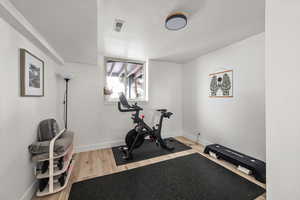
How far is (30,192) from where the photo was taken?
56.7 inches

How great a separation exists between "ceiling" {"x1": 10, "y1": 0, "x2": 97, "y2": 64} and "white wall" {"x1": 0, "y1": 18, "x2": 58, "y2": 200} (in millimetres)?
280

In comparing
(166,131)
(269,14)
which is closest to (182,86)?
(166,131)

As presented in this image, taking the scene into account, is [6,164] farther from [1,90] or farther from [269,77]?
[269,77]

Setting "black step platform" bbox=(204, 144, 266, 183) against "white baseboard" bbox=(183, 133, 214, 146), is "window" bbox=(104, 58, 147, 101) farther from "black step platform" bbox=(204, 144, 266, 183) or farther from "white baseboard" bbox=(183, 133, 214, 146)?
"black step platform" bbox=(204, 144, 266, 183)

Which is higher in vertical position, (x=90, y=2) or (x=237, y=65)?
(x=90, y=2)

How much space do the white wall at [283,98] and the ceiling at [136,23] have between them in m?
0.90

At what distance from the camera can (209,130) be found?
9.59 feet

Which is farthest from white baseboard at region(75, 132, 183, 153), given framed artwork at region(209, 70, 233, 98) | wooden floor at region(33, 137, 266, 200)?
framed artwork at region(209, 70, 233, 98)

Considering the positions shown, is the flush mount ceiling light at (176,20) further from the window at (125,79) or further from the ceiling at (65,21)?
the window at (125,79)

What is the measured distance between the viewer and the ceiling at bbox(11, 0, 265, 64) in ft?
3.76

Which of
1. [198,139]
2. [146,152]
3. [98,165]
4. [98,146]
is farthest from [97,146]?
[198,139]

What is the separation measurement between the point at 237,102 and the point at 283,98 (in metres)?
1.85

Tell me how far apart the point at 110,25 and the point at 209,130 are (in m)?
3.20

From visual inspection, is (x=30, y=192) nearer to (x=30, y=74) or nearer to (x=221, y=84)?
(x=30, y=74)
